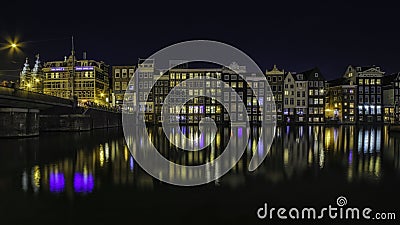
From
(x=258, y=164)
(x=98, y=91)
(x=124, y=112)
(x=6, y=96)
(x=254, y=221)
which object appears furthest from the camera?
(x=98, y=91)

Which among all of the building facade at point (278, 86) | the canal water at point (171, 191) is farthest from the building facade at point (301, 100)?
the canal water at point (171, 191)

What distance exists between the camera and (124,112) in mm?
111000

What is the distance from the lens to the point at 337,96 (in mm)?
130625

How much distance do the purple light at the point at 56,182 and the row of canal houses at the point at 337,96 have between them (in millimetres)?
99016

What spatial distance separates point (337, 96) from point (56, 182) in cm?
12676

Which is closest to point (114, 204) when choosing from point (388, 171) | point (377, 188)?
point (377, 188)

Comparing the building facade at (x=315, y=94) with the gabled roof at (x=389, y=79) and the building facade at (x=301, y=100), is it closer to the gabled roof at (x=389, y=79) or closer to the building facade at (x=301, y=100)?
the building facade at (x=301, y=100)

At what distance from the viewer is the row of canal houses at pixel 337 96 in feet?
382

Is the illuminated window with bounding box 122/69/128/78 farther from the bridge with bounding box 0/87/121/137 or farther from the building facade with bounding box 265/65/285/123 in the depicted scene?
the building facade with bounding box 265/65/285/123

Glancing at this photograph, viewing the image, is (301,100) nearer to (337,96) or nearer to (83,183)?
(337,96)

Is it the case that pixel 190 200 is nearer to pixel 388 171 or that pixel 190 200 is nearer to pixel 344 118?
pixel 388 171

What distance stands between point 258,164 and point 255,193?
9.33 meters

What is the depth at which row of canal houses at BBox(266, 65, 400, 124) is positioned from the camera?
116312mm

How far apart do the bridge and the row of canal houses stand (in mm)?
60255
